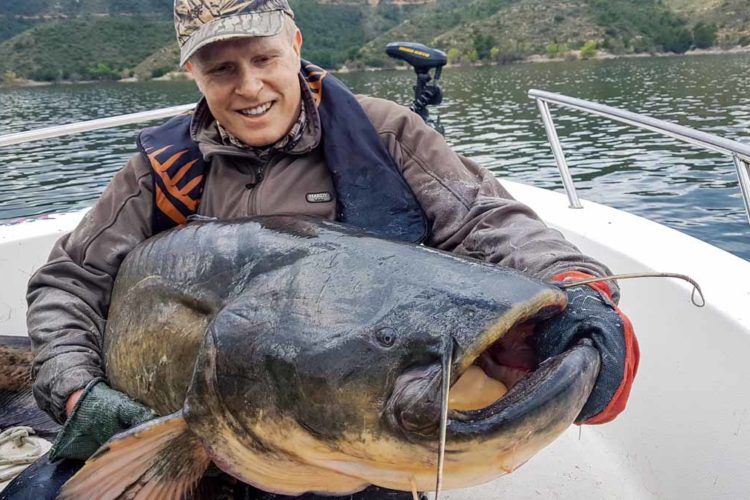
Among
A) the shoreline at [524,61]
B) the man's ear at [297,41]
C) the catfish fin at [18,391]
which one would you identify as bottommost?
the shoreline at [524,61]

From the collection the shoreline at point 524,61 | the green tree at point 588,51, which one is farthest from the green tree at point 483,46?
the green tree at point 588,51

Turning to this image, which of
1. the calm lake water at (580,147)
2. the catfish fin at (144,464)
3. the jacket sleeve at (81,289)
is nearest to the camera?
the catfish fin at (144,464)

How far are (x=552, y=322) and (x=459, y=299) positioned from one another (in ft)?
0.76

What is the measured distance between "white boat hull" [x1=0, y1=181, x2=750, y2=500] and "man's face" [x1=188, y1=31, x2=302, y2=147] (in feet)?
5.75

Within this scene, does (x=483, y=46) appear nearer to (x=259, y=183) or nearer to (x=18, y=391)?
(x=18, y=391)

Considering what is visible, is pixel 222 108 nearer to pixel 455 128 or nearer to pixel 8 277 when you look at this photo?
pixel 8 277

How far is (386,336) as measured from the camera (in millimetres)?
1283

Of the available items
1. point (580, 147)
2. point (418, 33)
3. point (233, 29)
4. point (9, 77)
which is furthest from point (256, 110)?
point (418, 33)

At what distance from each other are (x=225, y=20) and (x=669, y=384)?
2.20m

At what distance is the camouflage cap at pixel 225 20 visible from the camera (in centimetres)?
207

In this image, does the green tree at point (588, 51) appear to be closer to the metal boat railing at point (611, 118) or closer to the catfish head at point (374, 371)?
the metal boat railing at point (611, 118)

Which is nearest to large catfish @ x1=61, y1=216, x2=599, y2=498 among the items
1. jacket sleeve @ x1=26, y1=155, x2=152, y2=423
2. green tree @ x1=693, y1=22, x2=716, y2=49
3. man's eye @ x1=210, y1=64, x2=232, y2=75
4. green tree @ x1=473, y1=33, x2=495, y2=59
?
jacket sleeve @ x1=26, y1=155, x2=152, y2=423

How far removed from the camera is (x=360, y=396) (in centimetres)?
127

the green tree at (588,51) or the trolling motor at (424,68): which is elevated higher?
the trolling motor at (424,68)
